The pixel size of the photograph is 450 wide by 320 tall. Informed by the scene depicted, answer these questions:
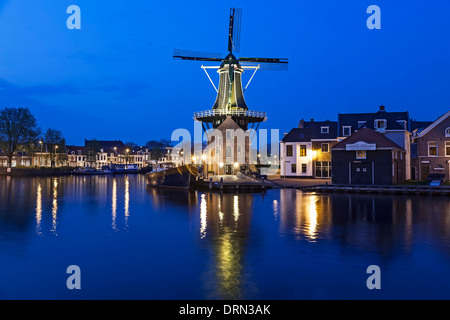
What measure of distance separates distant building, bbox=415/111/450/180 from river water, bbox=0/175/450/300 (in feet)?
75.4

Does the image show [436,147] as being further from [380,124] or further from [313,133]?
[313,133]

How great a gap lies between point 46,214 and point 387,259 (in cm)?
2127

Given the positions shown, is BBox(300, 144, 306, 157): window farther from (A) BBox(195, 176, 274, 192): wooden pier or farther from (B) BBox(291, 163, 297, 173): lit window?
(A) BBox(195, 176, 274, 192): wooden pier

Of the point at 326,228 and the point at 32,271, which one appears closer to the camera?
the point at 32,271

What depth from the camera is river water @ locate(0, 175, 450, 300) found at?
1034 cm

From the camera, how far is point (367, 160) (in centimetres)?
4194

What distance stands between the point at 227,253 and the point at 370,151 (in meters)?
32.4

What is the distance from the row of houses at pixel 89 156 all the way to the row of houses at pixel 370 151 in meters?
36.7

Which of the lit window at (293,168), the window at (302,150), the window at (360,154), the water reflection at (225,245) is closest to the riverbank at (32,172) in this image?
Result: the lit window at (293,168)
